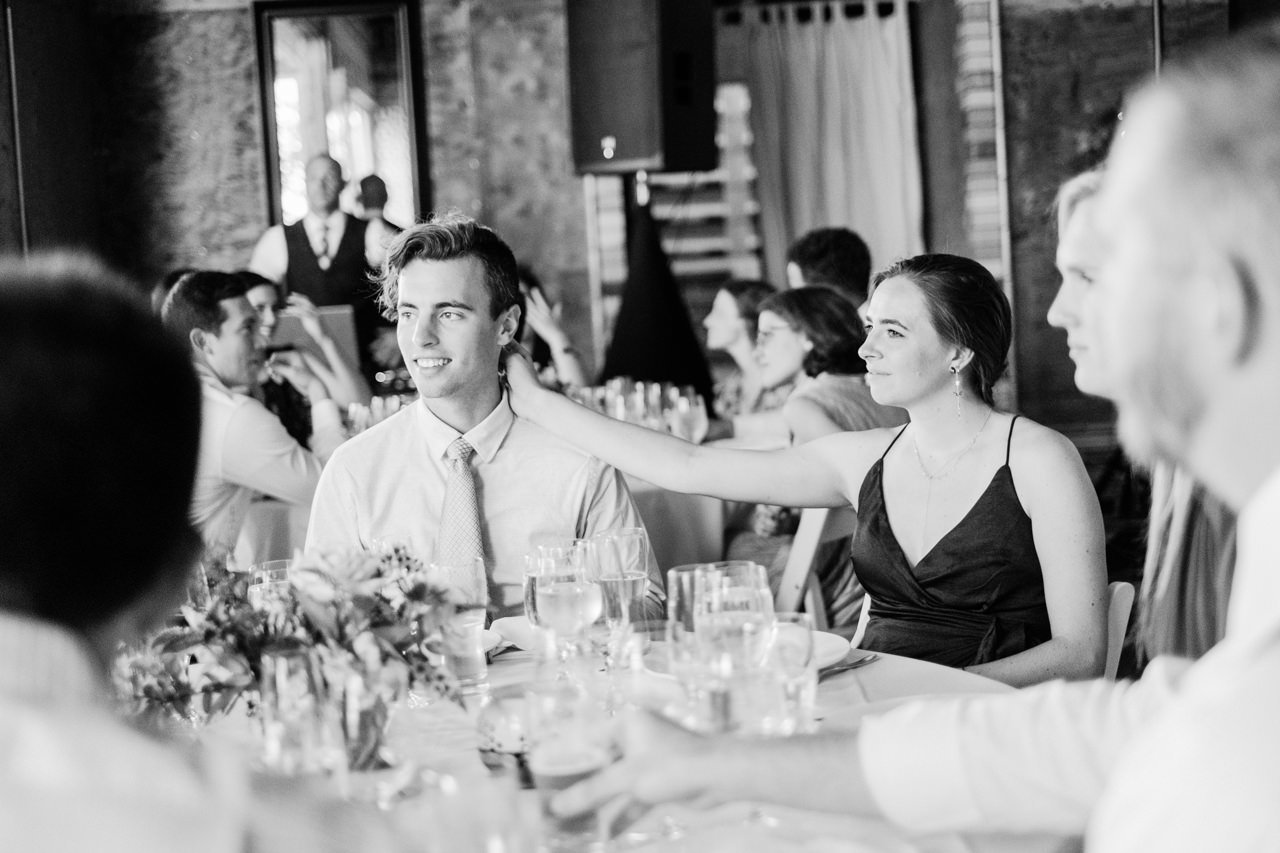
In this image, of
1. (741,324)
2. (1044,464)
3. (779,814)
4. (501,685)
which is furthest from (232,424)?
(741,324)

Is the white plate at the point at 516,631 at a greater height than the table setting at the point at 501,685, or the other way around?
the table setting at the point at 501,685

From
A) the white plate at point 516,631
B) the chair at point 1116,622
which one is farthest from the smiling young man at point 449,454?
the chair at point 1116,622

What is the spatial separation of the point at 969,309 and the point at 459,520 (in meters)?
1.06

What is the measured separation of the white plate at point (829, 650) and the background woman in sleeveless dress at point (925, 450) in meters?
0.47

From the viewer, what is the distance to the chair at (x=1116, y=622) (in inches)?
91.6

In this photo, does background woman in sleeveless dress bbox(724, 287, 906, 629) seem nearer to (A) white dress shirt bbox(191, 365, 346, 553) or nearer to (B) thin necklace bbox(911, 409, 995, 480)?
(B) thin necklace bbox(911, 409, 995, 480)

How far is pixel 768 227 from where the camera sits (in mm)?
8078

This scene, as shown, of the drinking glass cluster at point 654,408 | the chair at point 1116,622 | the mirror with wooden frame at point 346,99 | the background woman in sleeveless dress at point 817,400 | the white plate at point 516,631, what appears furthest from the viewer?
the mirror with wooden frame at point 346,99

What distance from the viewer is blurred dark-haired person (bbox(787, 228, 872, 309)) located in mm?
5754

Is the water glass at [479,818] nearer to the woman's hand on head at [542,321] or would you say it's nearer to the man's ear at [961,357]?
the man's ear at [961,357]

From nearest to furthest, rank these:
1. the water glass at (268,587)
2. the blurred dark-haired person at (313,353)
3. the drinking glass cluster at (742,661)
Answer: the drinking glass cluster at (742,661) → the water glass at (268,587) → the blurred dark-haired person at (313,353)

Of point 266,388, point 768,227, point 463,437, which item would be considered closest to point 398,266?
point 463,437

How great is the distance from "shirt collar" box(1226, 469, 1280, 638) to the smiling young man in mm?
1840

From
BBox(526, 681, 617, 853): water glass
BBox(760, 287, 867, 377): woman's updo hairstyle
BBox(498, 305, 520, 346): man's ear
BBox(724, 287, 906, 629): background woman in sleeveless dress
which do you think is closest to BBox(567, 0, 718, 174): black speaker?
BBox(724, 287, 906, 629): background woman in sleeveless dress
